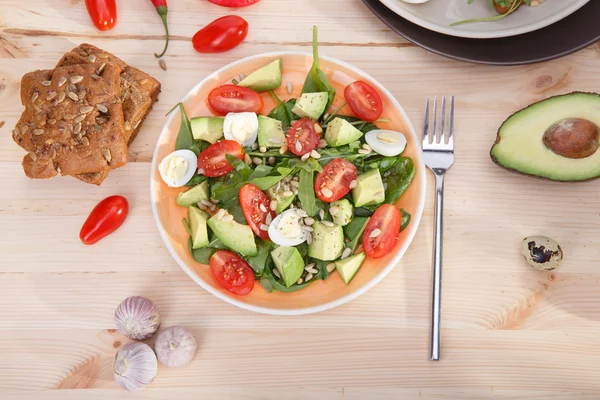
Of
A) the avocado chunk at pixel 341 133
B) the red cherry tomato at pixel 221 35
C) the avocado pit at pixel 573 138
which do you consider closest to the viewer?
the avocado pit at pixel 573 138

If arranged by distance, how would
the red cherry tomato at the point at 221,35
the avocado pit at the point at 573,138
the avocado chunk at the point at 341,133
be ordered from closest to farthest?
the avocado pit at the point at 573,138, the avocado chunk at the point at 341,133, the red cherry tomato at the point at 221,35

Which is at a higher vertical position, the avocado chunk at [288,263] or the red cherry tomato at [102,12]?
the red cherry tomato at [102,12]

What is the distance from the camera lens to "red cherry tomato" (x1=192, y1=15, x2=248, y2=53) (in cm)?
194

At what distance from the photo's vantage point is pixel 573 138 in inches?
65.4

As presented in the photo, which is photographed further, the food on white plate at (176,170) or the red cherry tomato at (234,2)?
the red cherry tomato at (234,2)

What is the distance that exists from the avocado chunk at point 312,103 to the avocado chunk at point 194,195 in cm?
39

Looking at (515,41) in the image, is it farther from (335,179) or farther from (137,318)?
(137,318)

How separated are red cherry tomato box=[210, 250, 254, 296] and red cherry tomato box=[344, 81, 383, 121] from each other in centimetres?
61

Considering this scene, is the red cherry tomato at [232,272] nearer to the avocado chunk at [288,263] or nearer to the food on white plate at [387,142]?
the avocado chunk at [288,263]

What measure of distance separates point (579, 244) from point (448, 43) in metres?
0.79

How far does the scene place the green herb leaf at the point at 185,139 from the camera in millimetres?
1851

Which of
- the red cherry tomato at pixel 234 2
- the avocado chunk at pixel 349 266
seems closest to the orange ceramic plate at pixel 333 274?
the avocado chunk at pixel 349 266

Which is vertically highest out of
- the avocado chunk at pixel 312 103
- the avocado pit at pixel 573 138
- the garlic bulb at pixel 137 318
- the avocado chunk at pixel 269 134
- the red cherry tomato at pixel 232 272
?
the avocado pit at pixel 573 138

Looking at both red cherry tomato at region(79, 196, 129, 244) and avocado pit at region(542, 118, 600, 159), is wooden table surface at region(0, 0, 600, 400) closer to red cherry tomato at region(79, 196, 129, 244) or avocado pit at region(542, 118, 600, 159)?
red cherry tomato at region(79, 196, 129, 244)
